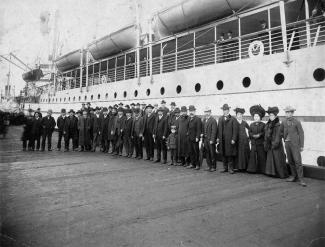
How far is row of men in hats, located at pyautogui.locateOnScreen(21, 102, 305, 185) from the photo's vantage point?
5.97 meters

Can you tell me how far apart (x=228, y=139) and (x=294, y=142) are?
164 centimetres

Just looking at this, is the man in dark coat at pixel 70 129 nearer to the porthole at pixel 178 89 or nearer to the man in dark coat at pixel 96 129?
the man in dark coat at pixel 96 129

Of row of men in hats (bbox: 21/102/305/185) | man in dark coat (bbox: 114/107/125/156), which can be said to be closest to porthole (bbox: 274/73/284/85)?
row of men in hats (bbox: 21/102/305/185)

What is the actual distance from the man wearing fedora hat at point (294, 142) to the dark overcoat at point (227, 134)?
129 centimetres

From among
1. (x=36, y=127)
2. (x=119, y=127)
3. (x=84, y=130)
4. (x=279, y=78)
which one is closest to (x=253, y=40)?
(x=279, y=78)

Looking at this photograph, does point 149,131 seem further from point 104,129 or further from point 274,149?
point 274,149

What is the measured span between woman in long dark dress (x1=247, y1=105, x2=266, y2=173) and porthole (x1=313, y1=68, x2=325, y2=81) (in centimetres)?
192

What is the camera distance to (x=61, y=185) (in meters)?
5.23

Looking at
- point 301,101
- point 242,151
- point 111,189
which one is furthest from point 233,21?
point 111,189

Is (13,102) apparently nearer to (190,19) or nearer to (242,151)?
(190,19)

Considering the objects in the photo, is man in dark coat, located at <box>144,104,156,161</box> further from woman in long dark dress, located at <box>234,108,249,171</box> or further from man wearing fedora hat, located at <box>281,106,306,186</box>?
man wearing fedora hat, located at <box>281,106,306,186</box>

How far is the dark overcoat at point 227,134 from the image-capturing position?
22.3 feet

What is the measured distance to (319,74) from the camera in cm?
716

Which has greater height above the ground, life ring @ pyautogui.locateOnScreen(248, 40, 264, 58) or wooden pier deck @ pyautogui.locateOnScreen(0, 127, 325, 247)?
life ring @ pyautogui.locateOnScreen(248, 40, 264, 58)
